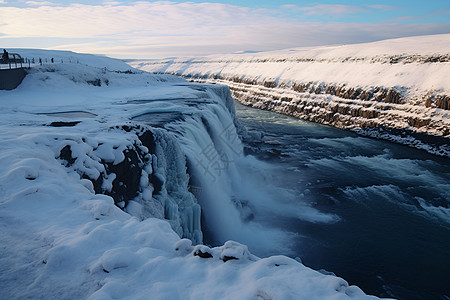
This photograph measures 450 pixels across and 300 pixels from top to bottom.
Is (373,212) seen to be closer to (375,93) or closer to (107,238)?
(107,238)

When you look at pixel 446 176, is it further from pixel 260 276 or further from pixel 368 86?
pixel 260 276

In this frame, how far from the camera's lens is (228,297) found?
9.32 ft

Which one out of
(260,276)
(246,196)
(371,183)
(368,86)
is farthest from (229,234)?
(368,86)

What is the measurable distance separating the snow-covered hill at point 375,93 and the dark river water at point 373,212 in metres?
2.95

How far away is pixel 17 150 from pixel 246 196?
1067 centimetres

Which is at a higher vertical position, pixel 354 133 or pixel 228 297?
pixel 228 297

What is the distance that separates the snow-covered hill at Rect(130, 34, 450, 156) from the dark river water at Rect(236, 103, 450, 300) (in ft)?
9.69

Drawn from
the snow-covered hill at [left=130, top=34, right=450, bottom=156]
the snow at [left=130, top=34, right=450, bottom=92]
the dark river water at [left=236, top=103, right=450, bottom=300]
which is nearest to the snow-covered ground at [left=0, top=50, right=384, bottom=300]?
the dark river water at [left=236, top=103, right=450, bottom=300]

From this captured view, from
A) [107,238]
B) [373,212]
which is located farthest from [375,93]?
[107,238]

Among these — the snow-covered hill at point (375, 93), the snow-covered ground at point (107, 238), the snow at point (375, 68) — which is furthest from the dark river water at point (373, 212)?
the snow at point (375, 68)

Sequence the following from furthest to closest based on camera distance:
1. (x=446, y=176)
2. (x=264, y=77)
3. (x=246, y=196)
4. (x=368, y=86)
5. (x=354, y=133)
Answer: (x=264, y=77) → (x=368, y=86) → (x=354, y=133) → (x=446, y=176) → (x=246, y=196)

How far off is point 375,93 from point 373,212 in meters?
23.1

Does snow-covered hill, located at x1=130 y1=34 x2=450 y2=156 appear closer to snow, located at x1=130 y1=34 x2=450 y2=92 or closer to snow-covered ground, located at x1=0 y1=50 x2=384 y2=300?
snow, located at x1=130 y1=34 x2=450 y2=92

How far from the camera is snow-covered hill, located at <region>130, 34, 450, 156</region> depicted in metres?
25.5
